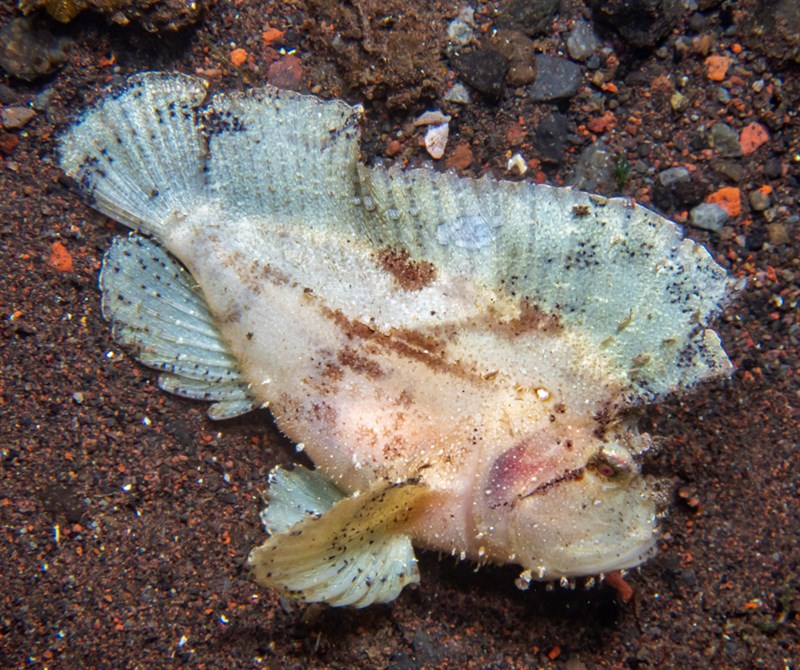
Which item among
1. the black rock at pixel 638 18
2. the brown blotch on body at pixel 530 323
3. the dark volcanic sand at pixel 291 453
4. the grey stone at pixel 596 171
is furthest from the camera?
the grey stone at pixel 596 171

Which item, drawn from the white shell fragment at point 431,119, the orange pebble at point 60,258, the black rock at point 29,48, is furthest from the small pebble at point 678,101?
the orange pebble at point 60,258

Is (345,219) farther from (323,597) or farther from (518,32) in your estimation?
(323,597)

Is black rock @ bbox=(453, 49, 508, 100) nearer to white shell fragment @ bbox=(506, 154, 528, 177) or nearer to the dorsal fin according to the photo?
Result: white shell fragment @ bbox=(506, 154, 528, 177)

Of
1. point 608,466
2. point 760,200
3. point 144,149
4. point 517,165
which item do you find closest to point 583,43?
point 517,165

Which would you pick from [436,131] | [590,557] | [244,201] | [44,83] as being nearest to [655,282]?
[590,557]

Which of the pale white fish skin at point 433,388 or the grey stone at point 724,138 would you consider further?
the grey stone at point 724,138

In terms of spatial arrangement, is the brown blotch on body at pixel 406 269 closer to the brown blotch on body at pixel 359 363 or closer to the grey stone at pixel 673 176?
the brown blotch on body at pixel 359 363
